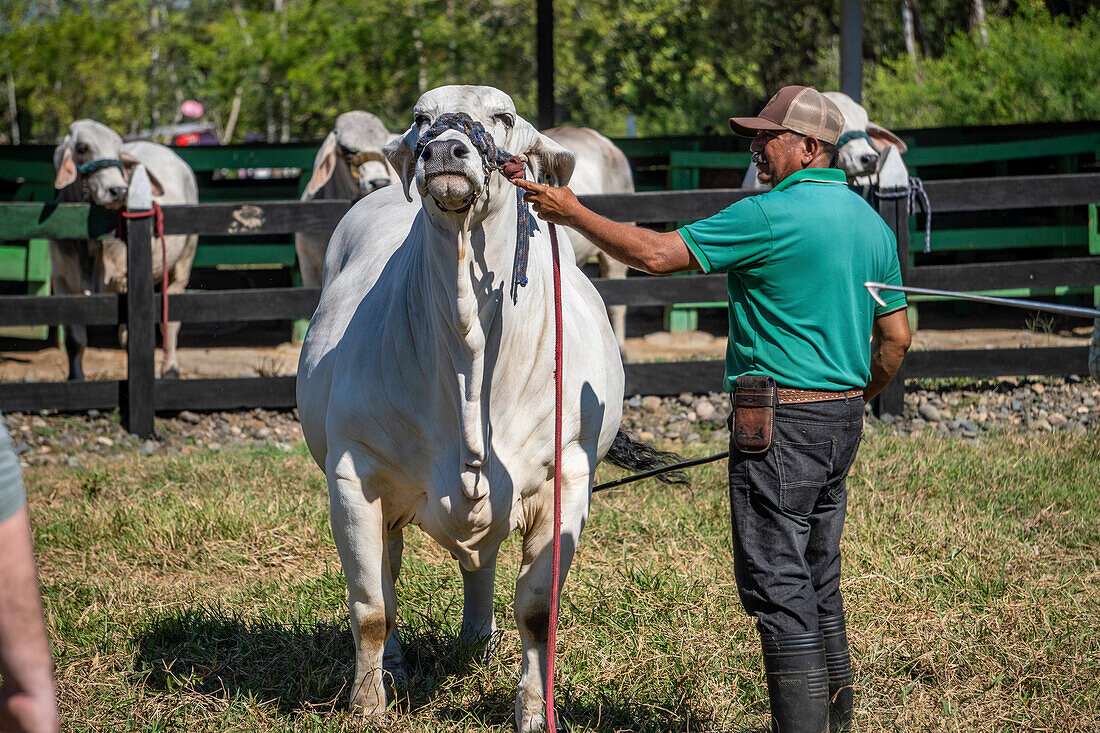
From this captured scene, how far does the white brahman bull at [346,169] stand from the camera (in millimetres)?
8297

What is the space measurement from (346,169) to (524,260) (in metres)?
5.90

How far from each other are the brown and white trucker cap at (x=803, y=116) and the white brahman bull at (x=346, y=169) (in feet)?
18.2

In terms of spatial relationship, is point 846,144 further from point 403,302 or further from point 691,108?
point 691,108

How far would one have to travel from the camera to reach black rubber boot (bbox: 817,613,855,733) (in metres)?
3.20

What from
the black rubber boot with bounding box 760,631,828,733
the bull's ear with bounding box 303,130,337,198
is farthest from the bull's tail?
the bull's ear with bounding box 303,130,337,198

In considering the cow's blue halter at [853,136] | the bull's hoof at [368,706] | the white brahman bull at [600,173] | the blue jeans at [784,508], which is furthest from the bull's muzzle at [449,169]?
the white brahman bull at [600,173]

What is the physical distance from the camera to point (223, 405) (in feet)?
25.1

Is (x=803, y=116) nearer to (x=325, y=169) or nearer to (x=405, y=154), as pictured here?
(x=405, y=154)

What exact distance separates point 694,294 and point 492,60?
20.6 meters

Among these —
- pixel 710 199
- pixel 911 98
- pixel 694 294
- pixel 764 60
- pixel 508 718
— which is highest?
pixel 764 60

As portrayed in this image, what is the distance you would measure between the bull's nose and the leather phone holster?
950 millimetres

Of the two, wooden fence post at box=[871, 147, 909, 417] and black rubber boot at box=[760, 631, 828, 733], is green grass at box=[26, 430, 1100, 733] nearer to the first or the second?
black rubber boot at box=[760, 631, 828, 733]

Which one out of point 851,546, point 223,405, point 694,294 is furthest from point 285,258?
point 851,546

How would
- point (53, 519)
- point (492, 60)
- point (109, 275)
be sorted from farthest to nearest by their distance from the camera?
point (492, 60), point (109, 275), point (53, 519)
